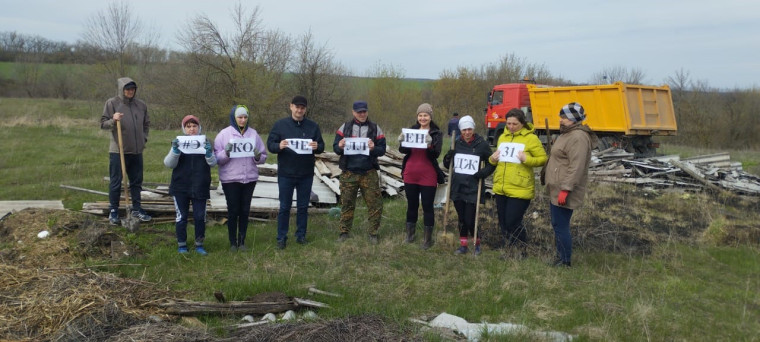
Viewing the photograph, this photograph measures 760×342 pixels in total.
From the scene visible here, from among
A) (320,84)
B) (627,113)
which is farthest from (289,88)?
(627,113)

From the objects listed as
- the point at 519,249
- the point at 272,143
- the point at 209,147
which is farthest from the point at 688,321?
the point at 209,147

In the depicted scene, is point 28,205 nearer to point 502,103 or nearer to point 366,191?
point 366,191

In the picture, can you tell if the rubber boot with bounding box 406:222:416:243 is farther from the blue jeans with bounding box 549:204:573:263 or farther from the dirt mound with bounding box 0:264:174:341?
the dirt mound with bounding box 0:264:174:341

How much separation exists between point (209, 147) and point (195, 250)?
56.5 inches

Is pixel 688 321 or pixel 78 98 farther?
pixel 78 98

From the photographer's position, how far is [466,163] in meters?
Result: 7.22

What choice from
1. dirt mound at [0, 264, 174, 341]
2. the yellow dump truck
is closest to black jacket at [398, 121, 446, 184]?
dirt mound at [0, 264, 174, 341]

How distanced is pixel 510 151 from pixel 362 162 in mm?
2092

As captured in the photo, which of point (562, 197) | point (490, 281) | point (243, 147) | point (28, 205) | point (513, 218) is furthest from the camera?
point (28, 205)

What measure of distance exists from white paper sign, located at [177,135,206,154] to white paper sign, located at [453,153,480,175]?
3.36m

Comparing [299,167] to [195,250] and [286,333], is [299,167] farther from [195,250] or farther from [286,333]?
Result: [286,333]

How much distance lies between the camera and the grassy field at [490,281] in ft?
16.6

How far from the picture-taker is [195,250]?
720 cm

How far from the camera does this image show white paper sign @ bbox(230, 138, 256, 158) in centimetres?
709
